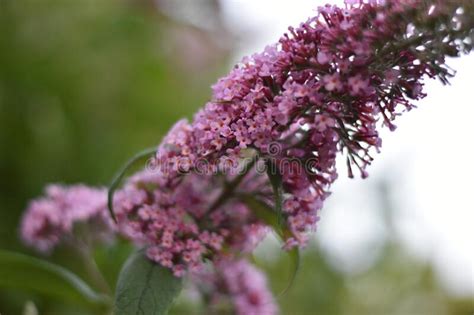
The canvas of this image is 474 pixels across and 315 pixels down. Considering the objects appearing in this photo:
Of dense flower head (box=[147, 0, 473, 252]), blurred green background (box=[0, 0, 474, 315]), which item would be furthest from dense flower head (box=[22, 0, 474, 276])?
blurred green background (box=[0, 0, 474, 315])

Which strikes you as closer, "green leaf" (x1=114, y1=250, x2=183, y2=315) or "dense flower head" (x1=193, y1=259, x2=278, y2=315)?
"green leaf" (x1=114, y1=250, x2=183, y2=315)

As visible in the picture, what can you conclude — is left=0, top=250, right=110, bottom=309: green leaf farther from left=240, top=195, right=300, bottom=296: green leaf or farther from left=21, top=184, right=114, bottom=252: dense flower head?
left=240, top=195, right=300, bottom=296: green leaf

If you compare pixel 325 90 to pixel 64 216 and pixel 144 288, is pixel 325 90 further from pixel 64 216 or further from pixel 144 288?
pixel 64 216

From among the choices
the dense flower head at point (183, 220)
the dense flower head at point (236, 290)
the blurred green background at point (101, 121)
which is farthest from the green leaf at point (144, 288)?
the blurred green background at point (101, 121)

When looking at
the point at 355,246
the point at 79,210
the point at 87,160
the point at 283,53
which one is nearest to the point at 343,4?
the point at 283,53

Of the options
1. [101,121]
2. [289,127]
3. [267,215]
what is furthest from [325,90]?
[101,121]

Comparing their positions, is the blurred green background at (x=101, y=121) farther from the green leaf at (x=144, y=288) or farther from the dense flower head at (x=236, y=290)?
the green leaf at (x=144, y=288)
